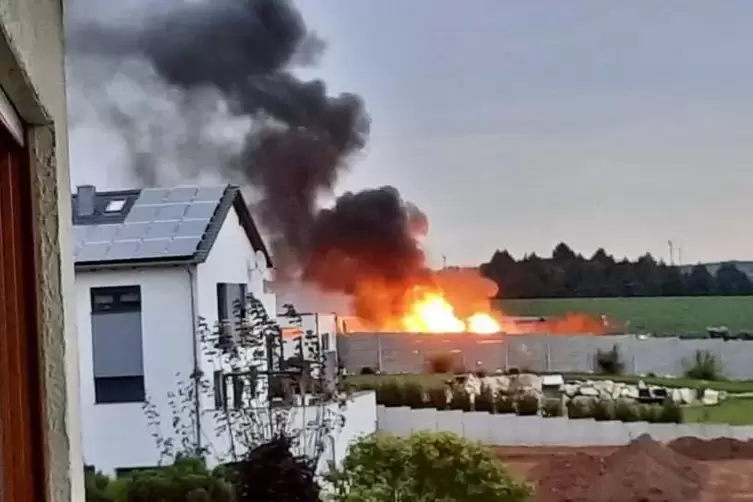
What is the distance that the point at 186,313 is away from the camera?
2.70 m

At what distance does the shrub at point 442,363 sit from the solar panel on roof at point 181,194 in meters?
0.82

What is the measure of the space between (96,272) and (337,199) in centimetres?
69

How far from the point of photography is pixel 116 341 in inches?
106

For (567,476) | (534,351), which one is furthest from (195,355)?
(567,476)

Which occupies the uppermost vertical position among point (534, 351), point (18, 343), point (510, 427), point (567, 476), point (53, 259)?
point (53, 259)

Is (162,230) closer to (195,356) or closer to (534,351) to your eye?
(195,356)

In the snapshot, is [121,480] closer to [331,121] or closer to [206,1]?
[331,121]

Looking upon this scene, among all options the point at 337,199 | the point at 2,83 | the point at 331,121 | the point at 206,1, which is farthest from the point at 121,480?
the point at 2,83

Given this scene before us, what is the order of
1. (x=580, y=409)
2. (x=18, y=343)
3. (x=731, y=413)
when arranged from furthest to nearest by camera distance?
(x=580, y=409) → (x=731, y=413) → (x=18, y=343)

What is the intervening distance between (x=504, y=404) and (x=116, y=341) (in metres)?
1.09

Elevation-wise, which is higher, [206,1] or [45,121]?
[206,1]

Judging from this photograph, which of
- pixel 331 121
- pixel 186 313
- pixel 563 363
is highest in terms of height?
pixel 331 121

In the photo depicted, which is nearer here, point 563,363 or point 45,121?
point 45,121

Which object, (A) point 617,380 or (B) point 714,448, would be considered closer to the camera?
(B) point 714,448
